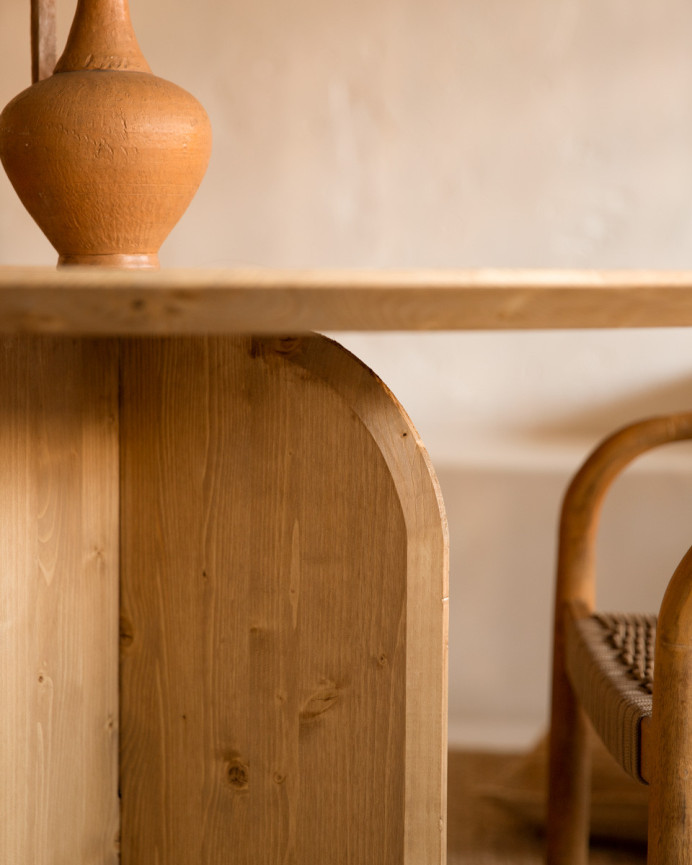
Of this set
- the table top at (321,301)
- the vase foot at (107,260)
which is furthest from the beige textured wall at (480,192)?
the table top at (321,301)

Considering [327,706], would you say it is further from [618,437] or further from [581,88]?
[581,88]

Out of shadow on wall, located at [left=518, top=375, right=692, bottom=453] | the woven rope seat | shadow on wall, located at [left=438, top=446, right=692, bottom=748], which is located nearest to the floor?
shadow on wall, located at [left=438, top=446, right=692, bottom=748]

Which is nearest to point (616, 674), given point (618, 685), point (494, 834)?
point (618, 685)

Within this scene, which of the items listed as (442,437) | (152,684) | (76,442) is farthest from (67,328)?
(442,437)

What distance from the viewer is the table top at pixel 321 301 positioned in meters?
0.42

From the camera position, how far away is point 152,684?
0.81 metres

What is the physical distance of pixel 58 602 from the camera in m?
0.77

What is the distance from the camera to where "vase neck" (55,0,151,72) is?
791mm

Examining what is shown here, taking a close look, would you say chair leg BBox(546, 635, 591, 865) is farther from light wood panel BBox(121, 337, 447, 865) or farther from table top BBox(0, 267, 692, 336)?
table top BBox(0, 267, 692, 336)

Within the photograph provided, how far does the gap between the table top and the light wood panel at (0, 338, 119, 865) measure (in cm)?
30

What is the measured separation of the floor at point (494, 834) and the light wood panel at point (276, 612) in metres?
0.77

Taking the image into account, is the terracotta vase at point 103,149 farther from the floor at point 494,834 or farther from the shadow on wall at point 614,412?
the shadow on wall at point 614,412

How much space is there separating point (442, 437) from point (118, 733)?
50.0 inches

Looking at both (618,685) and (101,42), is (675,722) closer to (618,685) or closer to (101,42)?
(618,685)
